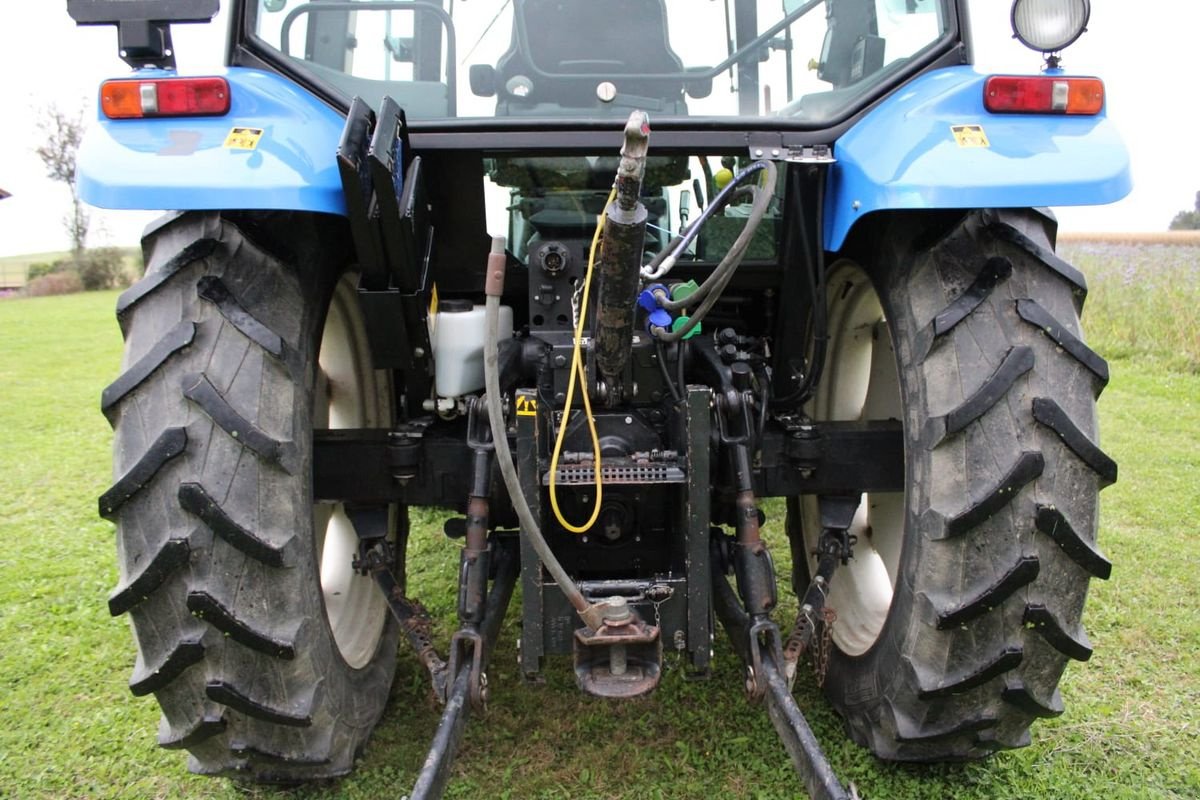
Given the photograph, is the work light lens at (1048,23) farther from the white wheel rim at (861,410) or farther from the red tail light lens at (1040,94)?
the white wheel rim at (861,410)

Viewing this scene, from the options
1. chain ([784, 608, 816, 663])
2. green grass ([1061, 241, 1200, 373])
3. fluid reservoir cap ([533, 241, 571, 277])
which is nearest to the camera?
chain ([784, 608, 816, 663])

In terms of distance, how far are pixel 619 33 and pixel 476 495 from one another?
1.26m

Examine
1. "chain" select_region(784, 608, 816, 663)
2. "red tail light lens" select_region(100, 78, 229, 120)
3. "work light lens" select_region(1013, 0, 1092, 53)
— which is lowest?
"chain" select_region(784, 608, 816, 663)

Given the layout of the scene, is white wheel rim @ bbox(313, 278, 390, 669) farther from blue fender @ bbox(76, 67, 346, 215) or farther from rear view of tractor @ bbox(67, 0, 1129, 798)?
blue fender @ bbox(76, 67, 346, 215)

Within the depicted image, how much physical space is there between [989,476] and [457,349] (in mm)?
Answer: 1297

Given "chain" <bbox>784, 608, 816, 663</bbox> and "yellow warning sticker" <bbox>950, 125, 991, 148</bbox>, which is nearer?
"yellow warning sticker" <bbox>950, 125, 991, 148</bbox>

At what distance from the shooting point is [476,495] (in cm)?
223

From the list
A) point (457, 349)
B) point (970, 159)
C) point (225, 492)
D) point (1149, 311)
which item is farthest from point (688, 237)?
point (1149, 311)

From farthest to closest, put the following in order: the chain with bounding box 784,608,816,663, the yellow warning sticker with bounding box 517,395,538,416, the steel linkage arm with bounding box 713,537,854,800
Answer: the chain with bounding box 784,608,816,663
the yellow warning sticker with bounding box 517,395,538,416
the steel linkage arm with bounding box 713,537,854,800

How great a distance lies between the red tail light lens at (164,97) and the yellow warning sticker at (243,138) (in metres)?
0.08

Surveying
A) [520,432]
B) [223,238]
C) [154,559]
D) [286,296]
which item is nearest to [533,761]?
[520,432]

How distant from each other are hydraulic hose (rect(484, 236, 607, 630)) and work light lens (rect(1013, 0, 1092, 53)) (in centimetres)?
128

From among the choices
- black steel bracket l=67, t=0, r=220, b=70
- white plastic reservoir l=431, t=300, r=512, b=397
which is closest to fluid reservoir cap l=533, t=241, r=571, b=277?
white plastic reservoir l=431, t=300, r=512, b=397

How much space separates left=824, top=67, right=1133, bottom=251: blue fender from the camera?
1908mm
